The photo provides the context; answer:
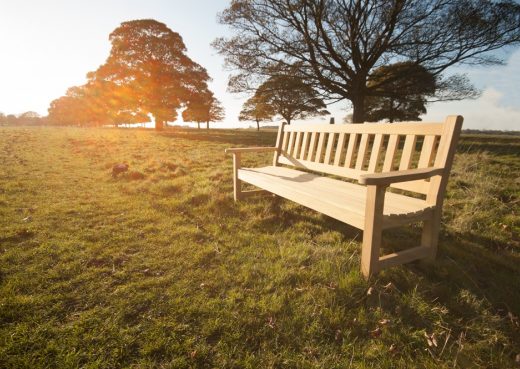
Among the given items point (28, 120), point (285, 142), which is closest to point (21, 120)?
point (28, 120)

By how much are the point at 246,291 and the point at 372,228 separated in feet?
3.69

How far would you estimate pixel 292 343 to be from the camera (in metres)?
1.73

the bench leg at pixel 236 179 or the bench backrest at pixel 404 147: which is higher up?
the bench backrest at pixel 404 147

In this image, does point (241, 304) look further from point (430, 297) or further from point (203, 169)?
point (203, 169)

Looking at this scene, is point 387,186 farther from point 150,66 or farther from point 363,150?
point 150,66

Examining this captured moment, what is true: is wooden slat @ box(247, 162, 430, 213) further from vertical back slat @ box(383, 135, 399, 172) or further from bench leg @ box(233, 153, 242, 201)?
bench leg @ box(233, 153, 242, 201)

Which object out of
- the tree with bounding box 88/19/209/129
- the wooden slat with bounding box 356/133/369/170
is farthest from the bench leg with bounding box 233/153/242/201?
the tree with bounding box 88/19/209/129

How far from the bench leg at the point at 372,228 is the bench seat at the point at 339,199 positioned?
0.08 meters

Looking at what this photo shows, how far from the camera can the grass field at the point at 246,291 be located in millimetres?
1654

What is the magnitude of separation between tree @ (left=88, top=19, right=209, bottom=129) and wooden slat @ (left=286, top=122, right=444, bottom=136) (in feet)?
75.6

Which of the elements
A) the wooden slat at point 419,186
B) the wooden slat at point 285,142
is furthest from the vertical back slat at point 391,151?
the wooden slat at point 285,142

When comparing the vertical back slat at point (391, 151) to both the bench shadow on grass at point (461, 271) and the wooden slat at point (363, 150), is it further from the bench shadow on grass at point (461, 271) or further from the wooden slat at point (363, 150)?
the bench shadow on grass at point (461, 271)

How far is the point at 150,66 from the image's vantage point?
24188 mm

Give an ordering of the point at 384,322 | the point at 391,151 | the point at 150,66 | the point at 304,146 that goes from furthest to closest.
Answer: the point at 150,66, the point at 304,146, the point at 391,151, the point at 384,322
